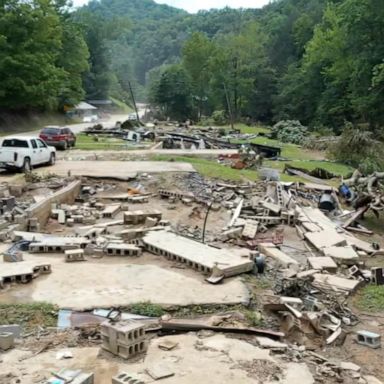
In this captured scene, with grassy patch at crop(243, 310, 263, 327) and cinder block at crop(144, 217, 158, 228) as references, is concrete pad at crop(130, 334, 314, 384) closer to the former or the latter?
grassy patch at crop(243, 310, 263, 327)

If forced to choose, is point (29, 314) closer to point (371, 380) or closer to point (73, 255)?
point (73, 255)

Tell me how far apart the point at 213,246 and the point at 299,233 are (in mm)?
3671

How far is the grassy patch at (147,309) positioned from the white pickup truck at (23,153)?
48.7 ft

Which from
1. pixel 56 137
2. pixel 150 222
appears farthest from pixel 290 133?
pixel 150 222

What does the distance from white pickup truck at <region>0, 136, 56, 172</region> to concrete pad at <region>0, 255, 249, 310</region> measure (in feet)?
39.4

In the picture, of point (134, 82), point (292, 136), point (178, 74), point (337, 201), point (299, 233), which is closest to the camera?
point (299, 233)

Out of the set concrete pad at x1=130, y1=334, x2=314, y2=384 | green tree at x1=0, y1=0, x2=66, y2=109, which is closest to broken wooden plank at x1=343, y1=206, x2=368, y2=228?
concrete pad at x1=130, y1=334, x2=314, y2=384

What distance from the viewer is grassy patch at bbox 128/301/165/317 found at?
8883 mm

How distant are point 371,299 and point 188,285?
3.74 metres

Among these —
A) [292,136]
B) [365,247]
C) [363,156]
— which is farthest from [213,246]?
[292,136]

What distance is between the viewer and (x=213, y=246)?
43.5 ft

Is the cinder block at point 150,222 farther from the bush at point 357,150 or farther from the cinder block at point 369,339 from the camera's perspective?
the bush at point 357,150

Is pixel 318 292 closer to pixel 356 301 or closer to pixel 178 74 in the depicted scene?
pixel 356 301

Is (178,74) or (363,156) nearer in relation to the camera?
(363,156)
